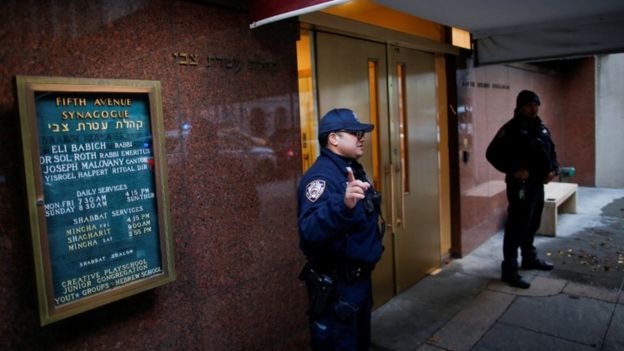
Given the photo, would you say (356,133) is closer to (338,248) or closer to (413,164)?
(338,248)

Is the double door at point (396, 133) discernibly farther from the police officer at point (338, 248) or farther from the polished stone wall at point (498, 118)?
the police officer at point (338, 248)

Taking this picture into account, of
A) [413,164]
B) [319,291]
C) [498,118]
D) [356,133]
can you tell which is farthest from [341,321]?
[498,118]

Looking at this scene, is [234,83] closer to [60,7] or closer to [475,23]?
[60,7]

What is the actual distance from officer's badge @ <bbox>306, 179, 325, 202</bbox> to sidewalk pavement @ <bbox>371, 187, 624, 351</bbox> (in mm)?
2086

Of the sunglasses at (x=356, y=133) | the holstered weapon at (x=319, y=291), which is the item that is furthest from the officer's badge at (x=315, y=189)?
the holstered weapon at (x=319, y=291)

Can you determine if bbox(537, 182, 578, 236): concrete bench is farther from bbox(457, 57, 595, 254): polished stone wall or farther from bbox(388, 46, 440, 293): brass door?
bbox(388, 46, 440, 293): brass door

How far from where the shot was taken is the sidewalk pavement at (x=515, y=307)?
13.6 ft

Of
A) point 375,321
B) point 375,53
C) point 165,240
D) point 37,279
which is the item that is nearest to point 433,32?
point 375,53

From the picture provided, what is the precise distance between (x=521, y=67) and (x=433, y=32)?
11.8 feet

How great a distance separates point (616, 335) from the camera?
4098mm

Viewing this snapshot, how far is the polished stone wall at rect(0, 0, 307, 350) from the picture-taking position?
2.24 metres

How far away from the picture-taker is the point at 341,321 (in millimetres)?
2799

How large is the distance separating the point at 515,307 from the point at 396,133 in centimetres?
215

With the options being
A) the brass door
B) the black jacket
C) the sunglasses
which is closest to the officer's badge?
the sunglasses
